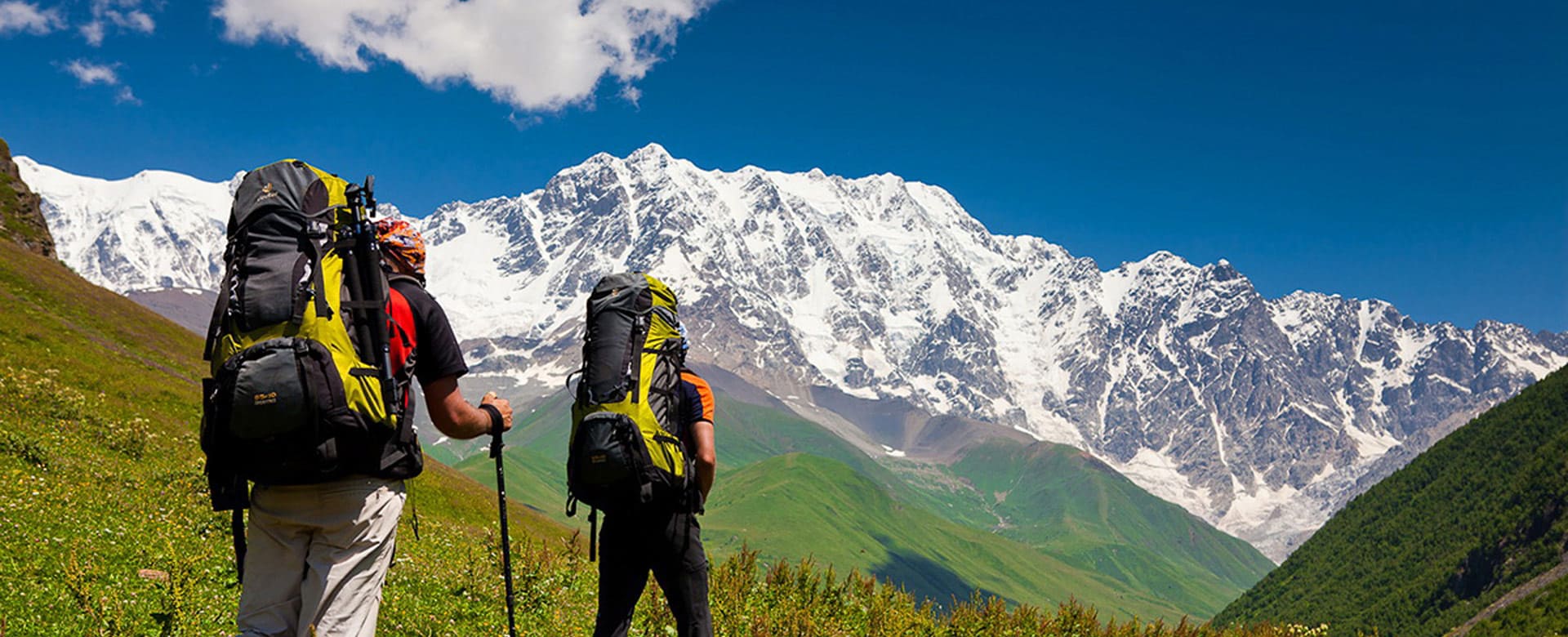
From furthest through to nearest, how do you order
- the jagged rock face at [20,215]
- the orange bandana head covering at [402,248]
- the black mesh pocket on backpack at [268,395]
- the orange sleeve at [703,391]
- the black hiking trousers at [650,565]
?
the jagged rock face at [20,215] < the orange sleeve at [703,391] < the black hiking trousers at [650,565] < the orange bandana head covering at [402,248] < the black mesh pocket on backpack at [268,395]

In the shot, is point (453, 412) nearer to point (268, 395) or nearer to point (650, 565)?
point (268, 395)

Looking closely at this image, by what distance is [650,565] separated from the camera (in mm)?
8586

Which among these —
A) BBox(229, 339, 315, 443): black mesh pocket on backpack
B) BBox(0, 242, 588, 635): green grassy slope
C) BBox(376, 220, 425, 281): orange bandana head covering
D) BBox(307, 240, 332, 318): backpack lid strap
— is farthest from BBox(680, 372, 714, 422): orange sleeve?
Answer: BBox(0, 242, 588, 635): green grassy slope

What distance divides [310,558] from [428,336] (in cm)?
165

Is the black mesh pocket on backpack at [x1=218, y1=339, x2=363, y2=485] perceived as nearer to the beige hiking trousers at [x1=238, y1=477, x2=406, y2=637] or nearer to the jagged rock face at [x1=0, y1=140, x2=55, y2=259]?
the beige hiking trousers at [x1=238, y1=477, x2=406, y2=637]

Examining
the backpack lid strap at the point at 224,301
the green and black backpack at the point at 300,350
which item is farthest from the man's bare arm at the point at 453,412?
the backpack lid strap at the point at 224,301

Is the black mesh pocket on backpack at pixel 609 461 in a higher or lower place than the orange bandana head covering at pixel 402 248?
lower

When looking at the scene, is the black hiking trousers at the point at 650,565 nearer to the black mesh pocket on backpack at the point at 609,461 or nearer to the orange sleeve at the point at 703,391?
the black mesh pocket on backpack at the point at 609,461

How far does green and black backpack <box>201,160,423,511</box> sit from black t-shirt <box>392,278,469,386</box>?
221 mm

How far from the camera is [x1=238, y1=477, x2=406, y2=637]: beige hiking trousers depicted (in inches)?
242

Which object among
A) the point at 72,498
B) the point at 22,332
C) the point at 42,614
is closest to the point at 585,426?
the point at 42,614

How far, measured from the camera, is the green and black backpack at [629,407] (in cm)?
821

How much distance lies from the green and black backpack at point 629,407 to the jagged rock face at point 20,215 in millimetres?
89183

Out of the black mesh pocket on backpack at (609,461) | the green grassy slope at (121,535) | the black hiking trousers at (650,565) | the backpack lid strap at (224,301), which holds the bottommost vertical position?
→ the green grassy slope at (121,535)
